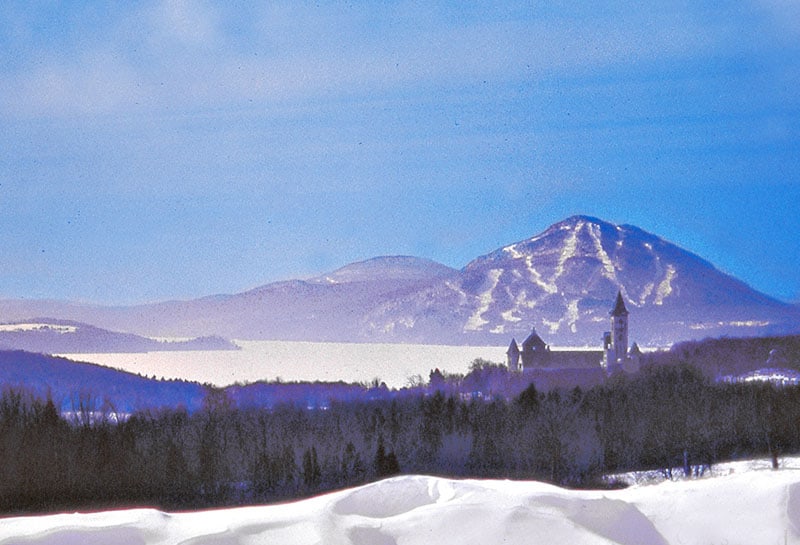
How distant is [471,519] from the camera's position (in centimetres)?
789

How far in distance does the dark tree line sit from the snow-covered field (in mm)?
7325

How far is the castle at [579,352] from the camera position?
6862cm

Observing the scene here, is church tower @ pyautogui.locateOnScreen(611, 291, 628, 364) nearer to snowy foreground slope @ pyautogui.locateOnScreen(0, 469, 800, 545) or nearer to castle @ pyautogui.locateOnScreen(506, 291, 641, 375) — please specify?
castle @ pyautogui.locateOnScreen(506, 291, 641, 375)

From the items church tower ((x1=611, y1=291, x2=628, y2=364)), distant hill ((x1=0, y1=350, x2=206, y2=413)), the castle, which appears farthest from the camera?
church tower ((x1=611, y1=291, x2=628, y2=364))

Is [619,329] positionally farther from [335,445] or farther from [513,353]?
[335,445]

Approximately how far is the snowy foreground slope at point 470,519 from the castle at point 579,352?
59062 millimetres

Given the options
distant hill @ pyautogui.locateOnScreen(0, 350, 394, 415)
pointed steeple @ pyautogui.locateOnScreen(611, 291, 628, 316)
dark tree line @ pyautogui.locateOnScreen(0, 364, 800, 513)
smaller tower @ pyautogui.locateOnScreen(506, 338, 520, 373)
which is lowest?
dark tree line @ pyautogui.locateOnScreen(0, 364, 800, 513)

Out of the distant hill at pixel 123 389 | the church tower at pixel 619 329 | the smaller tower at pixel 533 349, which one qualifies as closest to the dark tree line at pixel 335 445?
the distant hill at pixel 123 389

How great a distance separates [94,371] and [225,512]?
490 inches

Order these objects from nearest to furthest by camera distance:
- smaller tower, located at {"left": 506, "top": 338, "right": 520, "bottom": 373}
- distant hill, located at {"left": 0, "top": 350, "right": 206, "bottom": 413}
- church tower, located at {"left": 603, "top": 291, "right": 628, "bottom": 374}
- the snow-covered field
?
the snow-covered field
distant hill, located at {"left": 0, "top": 350, "right": 206, "bottom": 413}
smaller tower, located at {"left": 506, "top": 338, "right": 520, "bottom": 373}
church tower, located at {"left": 603, "top": 291, "right": 628, "bottom": 374}

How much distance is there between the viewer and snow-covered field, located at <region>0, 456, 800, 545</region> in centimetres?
773

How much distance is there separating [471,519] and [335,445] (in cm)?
1064

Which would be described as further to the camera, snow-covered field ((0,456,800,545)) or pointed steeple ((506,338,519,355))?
pointed steeple ((506,338,519,355))

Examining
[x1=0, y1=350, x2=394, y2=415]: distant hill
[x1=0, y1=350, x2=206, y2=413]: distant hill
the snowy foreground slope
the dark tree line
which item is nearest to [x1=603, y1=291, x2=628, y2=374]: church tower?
the dark tree line
